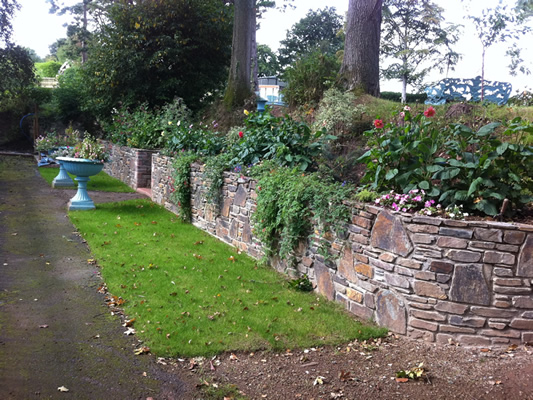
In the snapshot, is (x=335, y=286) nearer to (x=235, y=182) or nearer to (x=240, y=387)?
(x=240, y=387)

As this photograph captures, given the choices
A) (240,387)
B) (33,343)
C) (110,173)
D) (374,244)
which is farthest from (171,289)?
(110,173)

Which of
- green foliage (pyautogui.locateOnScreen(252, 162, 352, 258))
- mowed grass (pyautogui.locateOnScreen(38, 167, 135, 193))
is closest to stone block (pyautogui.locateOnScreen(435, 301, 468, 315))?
green foliage (pyautogui.locateOnScreen(252, 162, 352, 258))

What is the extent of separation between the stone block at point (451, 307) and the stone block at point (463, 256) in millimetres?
369

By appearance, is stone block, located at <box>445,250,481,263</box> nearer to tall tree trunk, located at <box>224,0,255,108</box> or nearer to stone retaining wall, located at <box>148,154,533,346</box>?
stone retaining wall, located at <box>148,154,533,346</box>

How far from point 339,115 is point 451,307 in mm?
4193

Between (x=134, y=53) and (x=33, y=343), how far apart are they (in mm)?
11776

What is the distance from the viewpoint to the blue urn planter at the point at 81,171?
838 cm

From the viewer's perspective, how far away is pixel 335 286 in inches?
179

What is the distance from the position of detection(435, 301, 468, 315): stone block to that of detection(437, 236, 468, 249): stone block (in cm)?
47

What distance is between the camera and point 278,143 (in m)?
6.26

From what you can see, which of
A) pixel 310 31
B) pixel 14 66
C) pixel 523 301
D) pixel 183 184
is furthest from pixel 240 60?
pixel 310 31

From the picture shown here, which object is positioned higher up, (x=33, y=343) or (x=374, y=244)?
(x=374, y=244)

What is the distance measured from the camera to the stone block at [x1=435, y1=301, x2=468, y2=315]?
3557mm

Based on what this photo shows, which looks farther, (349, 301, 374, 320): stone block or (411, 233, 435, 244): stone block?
(349, 301, 374, 320): stone block
